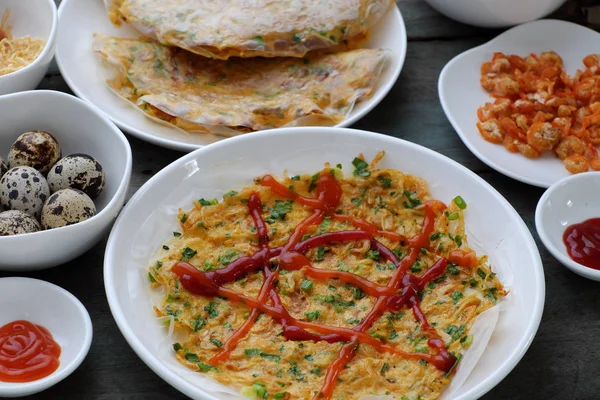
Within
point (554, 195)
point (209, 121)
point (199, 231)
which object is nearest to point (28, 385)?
point (199, 231)

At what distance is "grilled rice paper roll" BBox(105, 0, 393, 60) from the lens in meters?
3.21

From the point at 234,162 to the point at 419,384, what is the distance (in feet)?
3.55

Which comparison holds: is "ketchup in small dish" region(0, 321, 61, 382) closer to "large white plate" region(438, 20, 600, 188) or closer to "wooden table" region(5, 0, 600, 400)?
"wooden table" region(5, 0, 600, 400)

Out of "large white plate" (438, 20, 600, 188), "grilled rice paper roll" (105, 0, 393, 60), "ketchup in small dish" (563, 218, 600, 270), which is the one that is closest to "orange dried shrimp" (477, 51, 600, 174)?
"large white plate" (438, 20, 600, 188)

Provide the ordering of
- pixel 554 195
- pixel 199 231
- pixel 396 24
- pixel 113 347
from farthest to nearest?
pixel 396 24, pixel 554 195, pixel 199 231, pixel 113 347

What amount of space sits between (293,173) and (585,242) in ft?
3.65

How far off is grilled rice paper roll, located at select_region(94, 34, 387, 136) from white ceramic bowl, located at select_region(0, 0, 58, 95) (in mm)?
228

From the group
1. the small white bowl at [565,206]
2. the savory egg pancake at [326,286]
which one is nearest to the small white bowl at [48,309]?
the savory egg pancake at [326,286]

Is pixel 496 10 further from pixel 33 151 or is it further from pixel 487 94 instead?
pixel 33 151

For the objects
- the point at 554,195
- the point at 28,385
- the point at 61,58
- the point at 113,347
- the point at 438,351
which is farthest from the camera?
the point at 61,58

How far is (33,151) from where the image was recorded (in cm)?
263

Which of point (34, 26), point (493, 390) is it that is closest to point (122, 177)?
point (34, 26)

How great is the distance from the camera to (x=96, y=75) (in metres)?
3.26

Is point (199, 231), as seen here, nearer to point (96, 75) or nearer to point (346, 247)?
point (346, 247)
